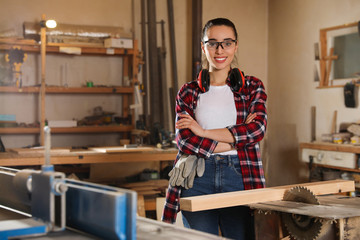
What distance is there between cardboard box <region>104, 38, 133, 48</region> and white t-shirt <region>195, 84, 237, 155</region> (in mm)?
3031

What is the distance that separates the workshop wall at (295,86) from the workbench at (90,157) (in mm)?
2015

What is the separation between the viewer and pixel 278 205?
1.81 metres

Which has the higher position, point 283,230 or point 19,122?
point 19,122

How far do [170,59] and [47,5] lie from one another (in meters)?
Answer: 1.55

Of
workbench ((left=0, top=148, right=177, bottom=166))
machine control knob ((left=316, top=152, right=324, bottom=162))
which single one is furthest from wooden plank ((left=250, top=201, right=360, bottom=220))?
machine control knob ((left=316, top=152, right=324, bottom=162))

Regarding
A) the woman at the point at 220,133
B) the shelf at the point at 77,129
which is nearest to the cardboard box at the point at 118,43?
the shelf at the point at 77,129

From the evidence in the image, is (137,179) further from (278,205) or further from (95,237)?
(95,237)

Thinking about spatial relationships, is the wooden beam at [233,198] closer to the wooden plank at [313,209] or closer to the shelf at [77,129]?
the wooden plank at [313,209]

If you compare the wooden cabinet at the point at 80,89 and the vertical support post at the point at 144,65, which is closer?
the wooden cabinet at the point at 80,89

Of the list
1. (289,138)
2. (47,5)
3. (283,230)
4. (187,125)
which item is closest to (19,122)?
(47,5)

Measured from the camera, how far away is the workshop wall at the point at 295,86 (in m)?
4.98

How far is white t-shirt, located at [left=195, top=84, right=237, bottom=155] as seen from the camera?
2082 mm

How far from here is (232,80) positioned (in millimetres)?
2109

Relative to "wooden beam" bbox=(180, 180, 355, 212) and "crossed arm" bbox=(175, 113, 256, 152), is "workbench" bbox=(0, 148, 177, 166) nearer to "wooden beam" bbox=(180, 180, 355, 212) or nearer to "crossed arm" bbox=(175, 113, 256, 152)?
"crossed arm" bbox=(175, 113, 256, 152)
